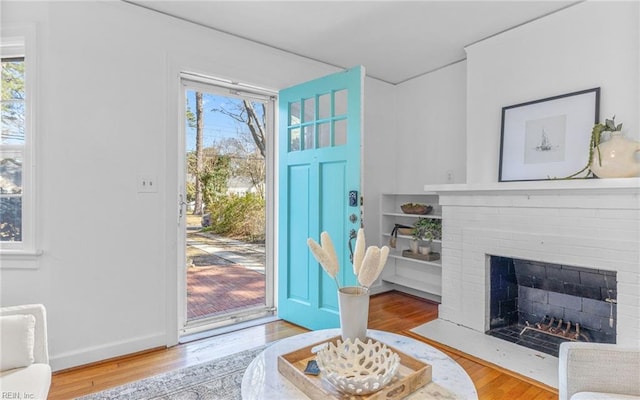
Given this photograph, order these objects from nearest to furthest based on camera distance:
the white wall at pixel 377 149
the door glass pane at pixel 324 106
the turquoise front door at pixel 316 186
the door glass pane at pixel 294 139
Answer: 1. the turquoise front door at pixel 316 186
2. the door glass pane at pixel 324 106
3. the door glass pane at pixel 294 139
4. the white wall at pixel 377 149

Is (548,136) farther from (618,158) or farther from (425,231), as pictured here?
(425,231)

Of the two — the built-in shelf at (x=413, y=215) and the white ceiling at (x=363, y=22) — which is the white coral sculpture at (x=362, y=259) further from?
the built-in shelf at (x=413, y=215)

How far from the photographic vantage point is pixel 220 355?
7.73 feet

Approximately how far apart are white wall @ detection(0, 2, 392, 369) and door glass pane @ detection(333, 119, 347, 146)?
3.60 ft

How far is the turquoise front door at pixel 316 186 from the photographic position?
254 centimetres

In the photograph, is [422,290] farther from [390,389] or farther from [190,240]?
[390,389]

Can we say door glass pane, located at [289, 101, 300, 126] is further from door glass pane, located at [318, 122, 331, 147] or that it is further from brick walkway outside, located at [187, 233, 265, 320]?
brick walkway outside, located at [187, 233, 265, 320]

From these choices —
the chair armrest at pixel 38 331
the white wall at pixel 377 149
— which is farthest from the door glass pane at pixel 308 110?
the chair armrest at pixel 38 331

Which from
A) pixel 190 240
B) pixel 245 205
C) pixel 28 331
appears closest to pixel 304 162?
pixel 245 205

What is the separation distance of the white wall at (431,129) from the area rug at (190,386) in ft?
8.53

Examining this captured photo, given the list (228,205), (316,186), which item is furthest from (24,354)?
(228,205)

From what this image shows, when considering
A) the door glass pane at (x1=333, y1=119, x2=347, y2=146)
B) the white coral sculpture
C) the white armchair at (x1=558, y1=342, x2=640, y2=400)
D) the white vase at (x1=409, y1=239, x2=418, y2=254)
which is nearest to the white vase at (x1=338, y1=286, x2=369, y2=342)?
the white coral sculpture

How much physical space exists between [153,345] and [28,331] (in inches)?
43.5

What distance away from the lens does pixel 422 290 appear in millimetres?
3521
